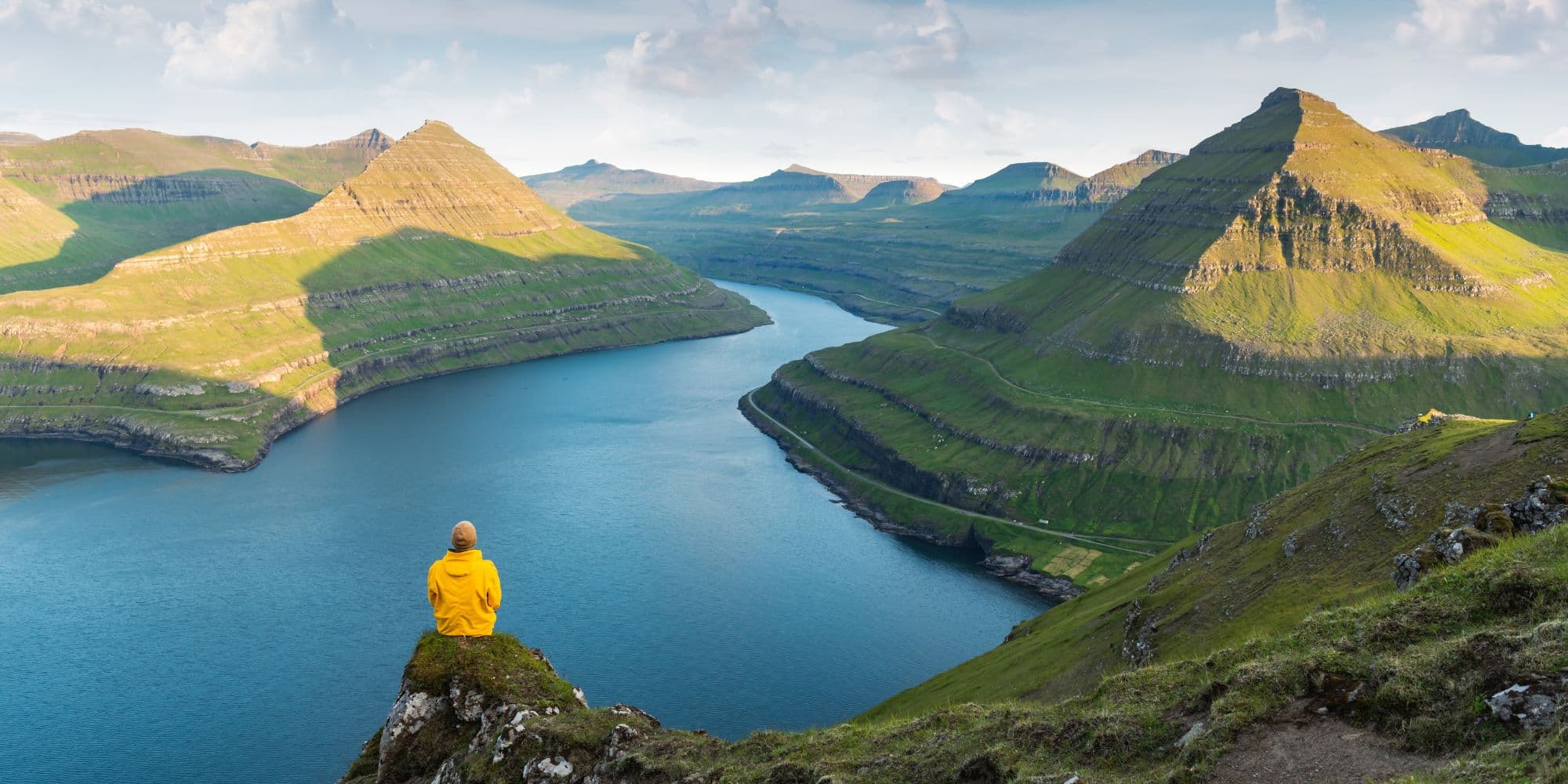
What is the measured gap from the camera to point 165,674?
128 m

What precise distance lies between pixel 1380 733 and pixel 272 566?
17342 cm

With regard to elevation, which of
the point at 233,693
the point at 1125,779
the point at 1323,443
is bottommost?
the point at 233,693

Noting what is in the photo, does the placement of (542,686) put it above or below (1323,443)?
above

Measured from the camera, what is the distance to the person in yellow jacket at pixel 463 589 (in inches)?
1403

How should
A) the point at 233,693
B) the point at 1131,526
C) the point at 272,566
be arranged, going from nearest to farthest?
the point at 233,693, the point at 272,566, the point at 1131,526

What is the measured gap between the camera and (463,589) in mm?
36500

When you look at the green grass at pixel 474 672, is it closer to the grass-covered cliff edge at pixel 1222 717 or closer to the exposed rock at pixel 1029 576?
the grass-covered cliff edge at pixel 1222 717

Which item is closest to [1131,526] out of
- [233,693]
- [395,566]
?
[395,566]

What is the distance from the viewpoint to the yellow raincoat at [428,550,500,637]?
117 feet

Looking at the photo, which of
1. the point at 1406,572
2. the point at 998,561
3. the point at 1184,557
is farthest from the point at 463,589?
the point at 998,561

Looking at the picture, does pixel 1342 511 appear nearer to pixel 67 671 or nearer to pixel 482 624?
pixel 482 624

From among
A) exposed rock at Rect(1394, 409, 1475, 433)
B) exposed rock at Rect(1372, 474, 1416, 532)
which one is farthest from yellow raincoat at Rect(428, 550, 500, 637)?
exposed rock at Rect(1394, 409, 1475, 433)

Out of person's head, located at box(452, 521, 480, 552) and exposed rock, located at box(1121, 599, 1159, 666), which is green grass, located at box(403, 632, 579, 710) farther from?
exposed rock, located at box(1121, 599, 1159, 666)

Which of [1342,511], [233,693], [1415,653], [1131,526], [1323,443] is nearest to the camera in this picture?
[1415,653]
